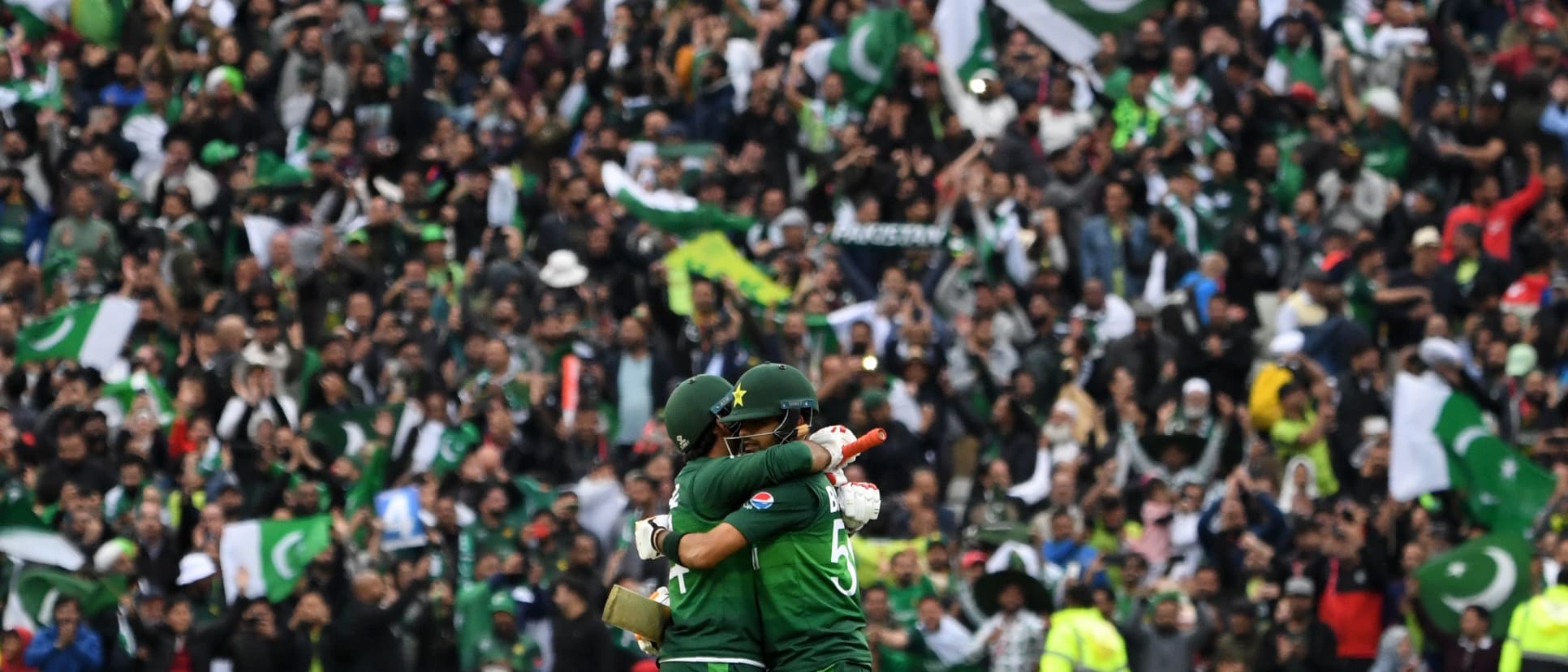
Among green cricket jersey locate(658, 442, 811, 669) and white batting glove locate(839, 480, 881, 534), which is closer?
green cricket jersey locate(658, 442, 811, 669)

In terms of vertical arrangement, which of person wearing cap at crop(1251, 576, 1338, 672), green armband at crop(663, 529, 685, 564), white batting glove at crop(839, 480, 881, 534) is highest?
white batting glove at crop(839, 480, 881, 534)

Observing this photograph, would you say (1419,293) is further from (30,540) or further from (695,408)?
(695,408)

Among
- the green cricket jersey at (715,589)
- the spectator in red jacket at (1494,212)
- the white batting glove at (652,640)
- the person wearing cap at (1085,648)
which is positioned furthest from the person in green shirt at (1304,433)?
the green cricket jersey at (715,589)

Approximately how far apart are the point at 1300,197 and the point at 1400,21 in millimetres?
2635

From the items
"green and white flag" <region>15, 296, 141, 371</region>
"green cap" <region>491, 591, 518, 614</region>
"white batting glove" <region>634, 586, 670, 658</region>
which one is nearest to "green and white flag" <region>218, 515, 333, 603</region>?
"green cap" <region>491, 591, 518, 614</region>

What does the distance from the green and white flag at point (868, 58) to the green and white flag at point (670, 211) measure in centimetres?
173

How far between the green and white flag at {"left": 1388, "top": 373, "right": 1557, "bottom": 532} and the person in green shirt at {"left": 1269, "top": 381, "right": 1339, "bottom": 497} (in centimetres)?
44

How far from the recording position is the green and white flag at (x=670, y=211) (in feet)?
72.3

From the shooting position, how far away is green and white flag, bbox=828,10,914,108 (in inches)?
915

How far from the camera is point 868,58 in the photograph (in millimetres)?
23297

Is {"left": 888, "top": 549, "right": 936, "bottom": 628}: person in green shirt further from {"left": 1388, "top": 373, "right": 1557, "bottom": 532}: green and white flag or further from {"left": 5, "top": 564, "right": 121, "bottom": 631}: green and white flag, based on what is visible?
{"left": 5, "top": 564, "right": 121, "bottom": 631}: green and white flag

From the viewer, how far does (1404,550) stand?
1816 cm

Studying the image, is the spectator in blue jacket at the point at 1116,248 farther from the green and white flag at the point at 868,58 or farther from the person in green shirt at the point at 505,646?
the person in green shirt at the point at 505,646

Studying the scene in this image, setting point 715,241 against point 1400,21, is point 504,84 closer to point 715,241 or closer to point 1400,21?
point 715,241
